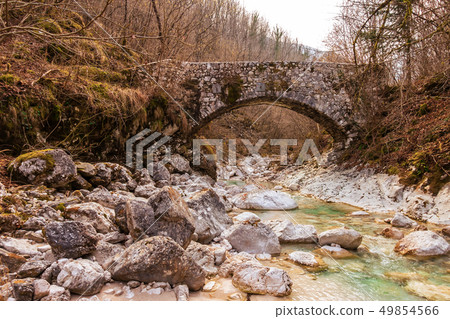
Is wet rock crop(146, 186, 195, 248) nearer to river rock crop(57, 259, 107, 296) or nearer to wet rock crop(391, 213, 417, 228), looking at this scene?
river rock crop(57, 259, 107, 296)

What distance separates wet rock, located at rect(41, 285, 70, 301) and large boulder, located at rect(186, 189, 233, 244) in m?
1.62

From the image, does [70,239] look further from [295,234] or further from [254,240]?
[295,234]

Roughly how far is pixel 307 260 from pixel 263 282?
899mm

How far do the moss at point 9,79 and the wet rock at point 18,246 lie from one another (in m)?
3.26

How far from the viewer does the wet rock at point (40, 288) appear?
1.67 meters

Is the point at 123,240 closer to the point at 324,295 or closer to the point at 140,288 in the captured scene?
the point at 140,288

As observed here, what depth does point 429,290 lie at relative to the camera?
235 centimetres

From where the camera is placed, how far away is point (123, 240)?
103 inches

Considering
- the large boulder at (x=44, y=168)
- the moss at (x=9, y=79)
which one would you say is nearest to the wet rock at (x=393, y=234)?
the large boulder at (x=44, y=168)

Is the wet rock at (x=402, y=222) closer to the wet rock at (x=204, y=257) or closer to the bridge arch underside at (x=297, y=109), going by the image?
the wet rock at (x=204, y=257)

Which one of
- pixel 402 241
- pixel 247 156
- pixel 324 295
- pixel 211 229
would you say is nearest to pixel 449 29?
pixel 402 241

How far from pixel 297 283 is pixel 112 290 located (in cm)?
152

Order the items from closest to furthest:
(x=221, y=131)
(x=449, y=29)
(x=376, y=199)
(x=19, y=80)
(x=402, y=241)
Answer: (x=449, y=29) < (x=402, y=241) < (x=19, y=80) < (x=376, y=199) < (x=221, y=131)

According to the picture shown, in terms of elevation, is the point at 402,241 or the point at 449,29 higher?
the point at 449,29
